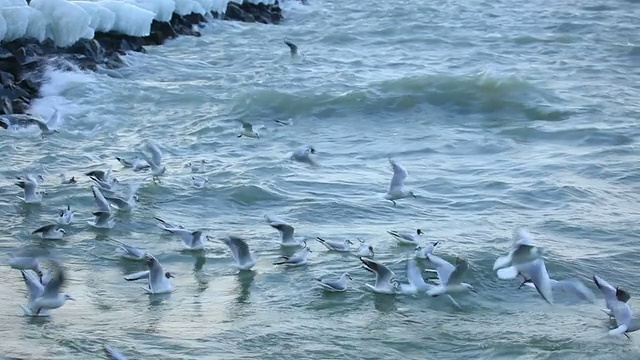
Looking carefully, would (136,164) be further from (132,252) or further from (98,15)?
(98,15)

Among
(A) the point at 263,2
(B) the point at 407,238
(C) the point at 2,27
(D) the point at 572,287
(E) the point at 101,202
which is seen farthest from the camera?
(A) the point at 263,2

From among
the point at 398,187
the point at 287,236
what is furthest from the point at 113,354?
the point at 398,187

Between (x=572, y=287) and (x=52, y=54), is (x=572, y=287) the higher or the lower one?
the higher one

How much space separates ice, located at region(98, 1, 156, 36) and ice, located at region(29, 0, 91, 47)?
1.27m

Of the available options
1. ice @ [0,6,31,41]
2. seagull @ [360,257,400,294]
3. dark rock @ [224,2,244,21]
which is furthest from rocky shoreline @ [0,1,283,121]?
seagull @ [360,257,400,294]

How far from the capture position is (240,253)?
6.05 m

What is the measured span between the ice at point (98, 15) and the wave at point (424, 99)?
12.3 ft

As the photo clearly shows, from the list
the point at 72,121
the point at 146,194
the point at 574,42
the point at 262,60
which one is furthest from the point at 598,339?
the point at 574,42

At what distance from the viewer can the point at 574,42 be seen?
17.0 m

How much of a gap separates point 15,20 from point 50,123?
12.6 ft

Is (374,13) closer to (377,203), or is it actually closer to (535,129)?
(535,129)

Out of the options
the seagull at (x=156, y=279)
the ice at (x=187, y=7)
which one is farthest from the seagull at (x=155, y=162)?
the ice at (x=187, y=7)

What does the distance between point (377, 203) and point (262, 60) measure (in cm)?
832

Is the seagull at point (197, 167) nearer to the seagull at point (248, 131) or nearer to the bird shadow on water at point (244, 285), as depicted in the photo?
the seagull at point (248, 131)
